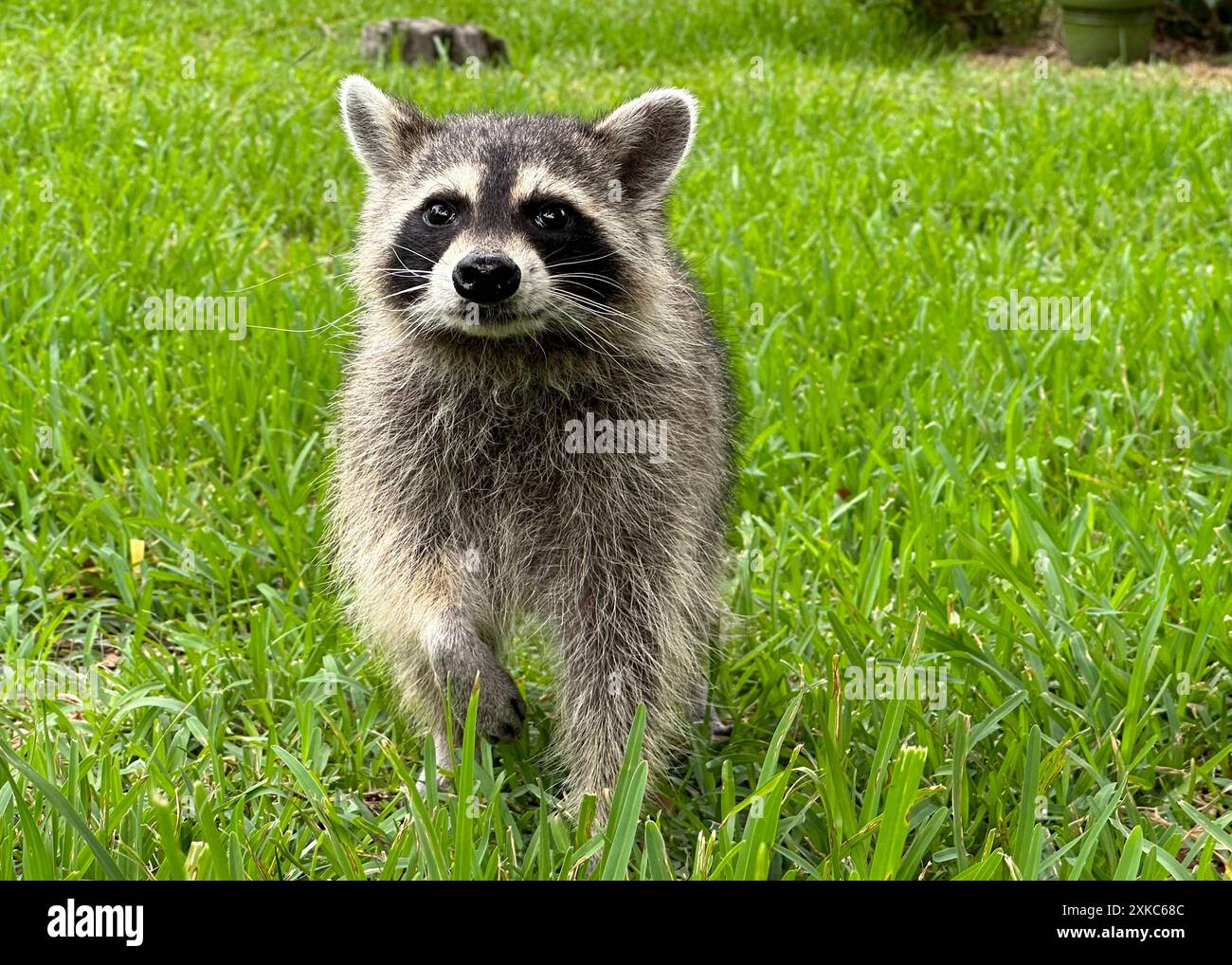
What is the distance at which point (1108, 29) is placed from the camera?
1196 centimetres

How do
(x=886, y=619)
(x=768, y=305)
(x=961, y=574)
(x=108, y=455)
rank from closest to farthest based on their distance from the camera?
(x=886, y=619) < (x=961, y=574) < (x=108, y=455) < (x=768, y=305)

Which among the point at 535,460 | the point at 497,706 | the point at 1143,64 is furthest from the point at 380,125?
the point at 1143,64

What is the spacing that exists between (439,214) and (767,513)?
6.20 feet

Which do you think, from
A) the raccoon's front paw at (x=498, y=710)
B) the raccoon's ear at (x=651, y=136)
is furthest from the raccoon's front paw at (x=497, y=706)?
the raccoon's ear at (x=651, y=136)

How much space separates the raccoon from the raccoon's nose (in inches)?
2.2

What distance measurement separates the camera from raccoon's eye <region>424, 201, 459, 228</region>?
3248 mm

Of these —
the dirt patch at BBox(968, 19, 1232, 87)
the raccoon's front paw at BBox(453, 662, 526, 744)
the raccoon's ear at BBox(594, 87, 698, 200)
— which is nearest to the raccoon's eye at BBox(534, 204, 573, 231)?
the raccoon's ear at BBox(594, 87, 698, 200)

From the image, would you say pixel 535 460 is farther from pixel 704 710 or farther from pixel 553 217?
pixel 704 710

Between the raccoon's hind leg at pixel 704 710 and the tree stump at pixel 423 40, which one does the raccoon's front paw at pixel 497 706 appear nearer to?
the raccoon's hind leg at pixel 704 710

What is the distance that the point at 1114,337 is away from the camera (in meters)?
5.43

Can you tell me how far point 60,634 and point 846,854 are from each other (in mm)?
2356

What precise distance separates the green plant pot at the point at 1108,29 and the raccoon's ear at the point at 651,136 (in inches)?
373

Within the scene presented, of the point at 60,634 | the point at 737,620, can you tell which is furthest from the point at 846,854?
the point at 60,634

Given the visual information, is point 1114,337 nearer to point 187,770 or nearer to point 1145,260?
point 1145,260
